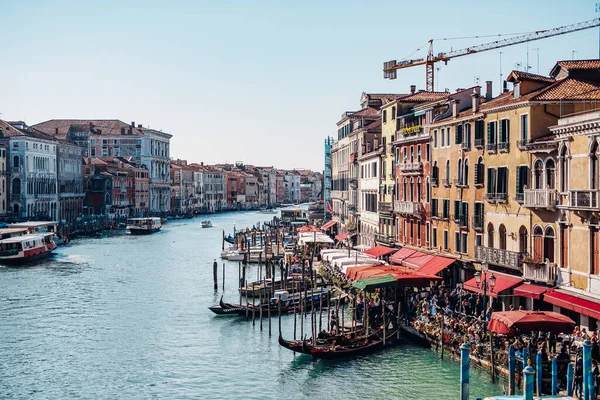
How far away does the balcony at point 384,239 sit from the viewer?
99.2ft

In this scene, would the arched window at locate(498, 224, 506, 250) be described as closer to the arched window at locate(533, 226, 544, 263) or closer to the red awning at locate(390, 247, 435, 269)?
the arched window at locate(533, 226, 544, 263)

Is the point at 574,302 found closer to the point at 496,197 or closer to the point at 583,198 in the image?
the point at 583,198

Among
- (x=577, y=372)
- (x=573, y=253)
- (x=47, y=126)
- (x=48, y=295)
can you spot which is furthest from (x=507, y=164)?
(x=47, y=126)

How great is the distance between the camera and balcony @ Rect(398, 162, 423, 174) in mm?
27266

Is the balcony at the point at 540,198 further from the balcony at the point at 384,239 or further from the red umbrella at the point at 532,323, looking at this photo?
the balcony at the point at 384,239

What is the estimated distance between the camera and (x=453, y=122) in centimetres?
2416

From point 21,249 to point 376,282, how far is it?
81.8ft

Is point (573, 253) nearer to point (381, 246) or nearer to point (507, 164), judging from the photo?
point (507, 164)

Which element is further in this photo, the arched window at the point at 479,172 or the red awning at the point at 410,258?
the red awning at the point at 410,258

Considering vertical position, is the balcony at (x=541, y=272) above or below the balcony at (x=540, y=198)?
below

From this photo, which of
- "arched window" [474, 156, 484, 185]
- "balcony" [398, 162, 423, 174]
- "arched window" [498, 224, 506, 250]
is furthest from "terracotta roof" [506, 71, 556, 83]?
"balcony" [398, 162, 423, 174]

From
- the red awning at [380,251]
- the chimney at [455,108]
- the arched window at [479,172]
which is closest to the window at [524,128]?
the arched window at [479,172]

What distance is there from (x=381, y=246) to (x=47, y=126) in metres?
66.4

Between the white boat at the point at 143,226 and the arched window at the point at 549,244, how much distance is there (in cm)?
5078
